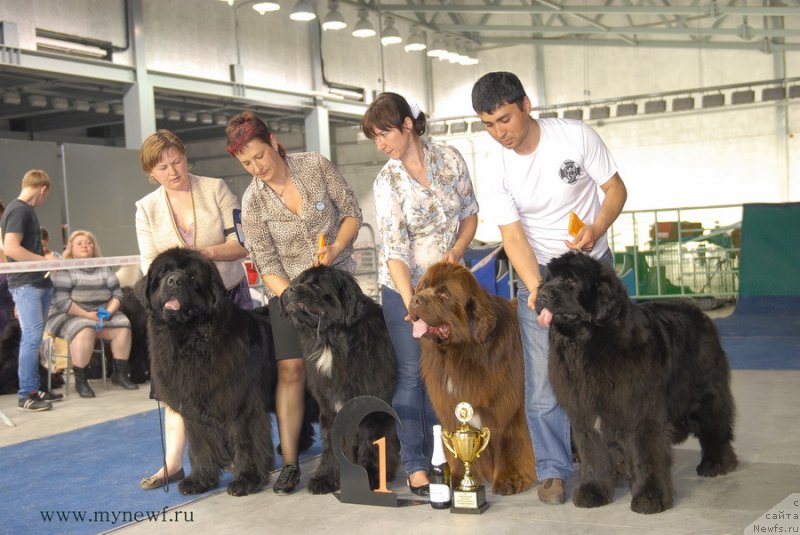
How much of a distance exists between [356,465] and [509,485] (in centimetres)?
72

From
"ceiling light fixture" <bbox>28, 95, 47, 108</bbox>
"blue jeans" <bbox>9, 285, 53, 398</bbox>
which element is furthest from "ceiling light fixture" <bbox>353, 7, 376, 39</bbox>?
"blue jeans" <bbox>9, 285, 53, 398</bbox>

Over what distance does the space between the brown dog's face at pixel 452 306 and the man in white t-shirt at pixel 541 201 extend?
0.24 metres

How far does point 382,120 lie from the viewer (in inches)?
154

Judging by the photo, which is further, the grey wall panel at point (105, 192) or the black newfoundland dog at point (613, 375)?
the grey wall panel at point (105, 192)

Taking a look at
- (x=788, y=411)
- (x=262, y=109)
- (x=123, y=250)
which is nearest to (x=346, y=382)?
(x=788, y=411)

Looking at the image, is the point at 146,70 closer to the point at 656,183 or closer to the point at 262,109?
the point at 262,109

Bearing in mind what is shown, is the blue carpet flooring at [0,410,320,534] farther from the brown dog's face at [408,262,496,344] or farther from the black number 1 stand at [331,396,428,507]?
the brown dog's face at [408,262,496,344]

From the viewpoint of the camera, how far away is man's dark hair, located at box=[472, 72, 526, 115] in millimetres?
3664

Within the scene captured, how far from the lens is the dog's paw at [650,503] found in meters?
3.57

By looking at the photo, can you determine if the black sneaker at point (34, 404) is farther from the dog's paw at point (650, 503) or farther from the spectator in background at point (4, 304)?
the dog's paw at point (650, 503)

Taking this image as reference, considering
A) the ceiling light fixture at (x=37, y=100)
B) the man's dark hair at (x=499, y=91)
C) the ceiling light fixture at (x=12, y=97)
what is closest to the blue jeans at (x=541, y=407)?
the man's dark hair at (x=499, y=91)

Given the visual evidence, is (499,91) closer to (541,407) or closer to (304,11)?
(541,407)

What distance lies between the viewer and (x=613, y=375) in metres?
3.48

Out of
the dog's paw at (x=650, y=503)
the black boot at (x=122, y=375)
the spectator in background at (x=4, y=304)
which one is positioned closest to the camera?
the dog's paw at (x=650, y=503)
